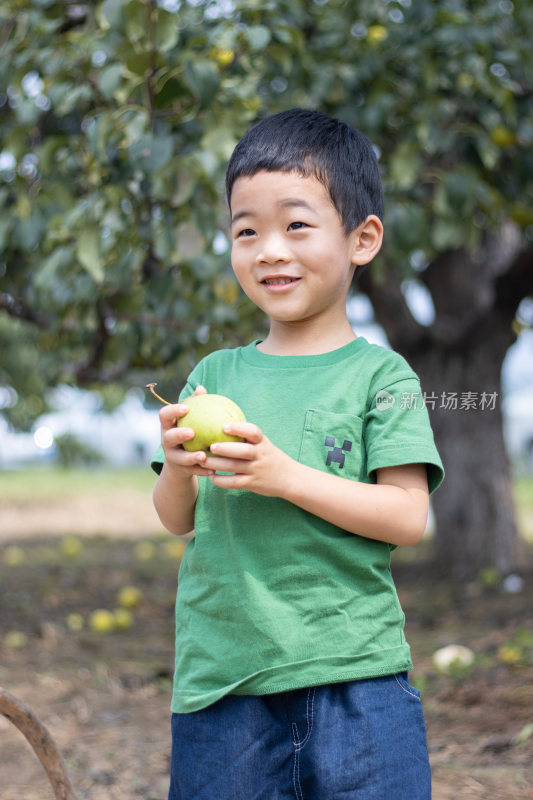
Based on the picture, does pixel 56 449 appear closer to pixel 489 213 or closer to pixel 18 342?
pixel 18 342

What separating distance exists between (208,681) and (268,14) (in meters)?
1.96

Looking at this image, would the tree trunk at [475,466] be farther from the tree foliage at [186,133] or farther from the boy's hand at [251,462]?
the boy's hand at [251,462]

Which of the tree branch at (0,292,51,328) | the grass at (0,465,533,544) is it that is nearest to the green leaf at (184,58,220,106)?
the tree branch at (0,292,51,328)

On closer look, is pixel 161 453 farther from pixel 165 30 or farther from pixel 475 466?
pixel 475 466

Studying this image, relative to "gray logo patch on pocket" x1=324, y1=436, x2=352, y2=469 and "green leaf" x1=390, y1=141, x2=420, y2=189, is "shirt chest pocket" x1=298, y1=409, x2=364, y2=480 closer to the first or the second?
"gray logo patch on pocket" x1=324, y1=436, x2=352, y2=469

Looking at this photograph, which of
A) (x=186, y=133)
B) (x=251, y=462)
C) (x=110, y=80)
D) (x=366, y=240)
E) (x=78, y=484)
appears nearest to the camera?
(x=251, y=462)

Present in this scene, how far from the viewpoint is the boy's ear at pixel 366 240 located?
1.23 metres

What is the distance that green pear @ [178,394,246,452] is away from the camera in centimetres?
104

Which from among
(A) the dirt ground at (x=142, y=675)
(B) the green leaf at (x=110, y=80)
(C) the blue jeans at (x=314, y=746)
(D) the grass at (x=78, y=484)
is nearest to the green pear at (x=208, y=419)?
(C) the blue jeans at (x=314, y=746)

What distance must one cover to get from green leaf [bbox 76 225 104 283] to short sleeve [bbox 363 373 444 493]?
1.16 metres

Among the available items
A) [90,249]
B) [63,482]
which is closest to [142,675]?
[90,249]

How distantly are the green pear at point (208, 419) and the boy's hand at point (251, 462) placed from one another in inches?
0.7
